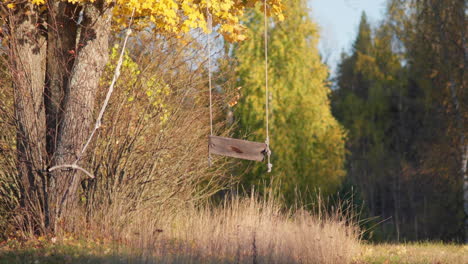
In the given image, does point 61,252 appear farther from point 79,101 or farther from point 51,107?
point 51,107

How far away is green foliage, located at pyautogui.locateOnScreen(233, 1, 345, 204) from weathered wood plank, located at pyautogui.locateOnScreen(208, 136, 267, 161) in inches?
328

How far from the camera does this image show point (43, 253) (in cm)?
616

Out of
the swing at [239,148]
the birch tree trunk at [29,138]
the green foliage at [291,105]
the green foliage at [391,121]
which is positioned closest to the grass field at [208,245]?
the birch tree trunk at [29,138]

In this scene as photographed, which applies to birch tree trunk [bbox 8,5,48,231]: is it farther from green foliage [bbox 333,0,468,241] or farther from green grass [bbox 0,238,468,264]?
green foliage [bbox 333,0,468,241]

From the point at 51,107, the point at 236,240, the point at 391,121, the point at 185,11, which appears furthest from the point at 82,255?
the point at 391,121

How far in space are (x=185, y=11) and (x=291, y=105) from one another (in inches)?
351

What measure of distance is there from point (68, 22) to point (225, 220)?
3.44 m

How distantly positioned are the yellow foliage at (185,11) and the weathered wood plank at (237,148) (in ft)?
4.52

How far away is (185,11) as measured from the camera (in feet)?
22.8

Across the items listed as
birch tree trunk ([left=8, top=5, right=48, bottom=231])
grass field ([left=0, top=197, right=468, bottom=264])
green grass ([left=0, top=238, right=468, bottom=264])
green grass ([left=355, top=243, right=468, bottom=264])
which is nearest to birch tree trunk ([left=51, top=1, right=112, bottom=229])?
birch tree trunk ([left=8, top=5, right=48, bottom=231])

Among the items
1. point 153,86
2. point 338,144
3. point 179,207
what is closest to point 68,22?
point 153,86

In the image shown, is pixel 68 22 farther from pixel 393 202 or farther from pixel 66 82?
pixel 393 202

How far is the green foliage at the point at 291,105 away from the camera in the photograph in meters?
15.2

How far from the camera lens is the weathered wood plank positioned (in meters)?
6.52
